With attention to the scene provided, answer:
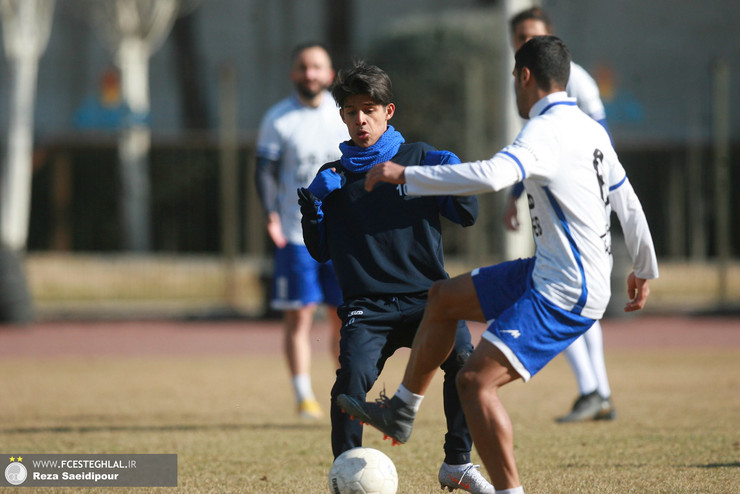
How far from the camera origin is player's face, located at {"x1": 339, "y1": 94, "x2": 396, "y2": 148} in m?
4.61

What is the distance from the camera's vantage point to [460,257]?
17.0 meters

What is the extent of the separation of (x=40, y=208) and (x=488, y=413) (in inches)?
677

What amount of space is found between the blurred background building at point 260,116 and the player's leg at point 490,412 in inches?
389

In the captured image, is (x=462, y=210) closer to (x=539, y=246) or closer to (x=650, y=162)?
(x=539, y=246)

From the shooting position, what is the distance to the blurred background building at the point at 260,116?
1620 centimetres

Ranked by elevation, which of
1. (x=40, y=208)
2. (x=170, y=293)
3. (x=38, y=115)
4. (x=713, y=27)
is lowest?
(x=170, y=293)

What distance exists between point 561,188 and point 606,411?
122 inches

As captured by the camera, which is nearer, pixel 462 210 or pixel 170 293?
pixel 462 210

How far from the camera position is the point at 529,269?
13.6 ft

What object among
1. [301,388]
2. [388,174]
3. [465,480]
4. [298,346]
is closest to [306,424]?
[301,388]

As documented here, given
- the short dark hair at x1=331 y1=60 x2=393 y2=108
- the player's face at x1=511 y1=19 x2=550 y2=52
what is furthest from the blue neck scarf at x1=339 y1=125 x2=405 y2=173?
the player's face at x1=511 y1=19 x2=550 y2=52

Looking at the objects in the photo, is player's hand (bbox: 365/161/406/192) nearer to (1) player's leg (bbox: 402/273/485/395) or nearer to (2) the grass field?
(1) player's leg (bbox: 402/273/485/395)

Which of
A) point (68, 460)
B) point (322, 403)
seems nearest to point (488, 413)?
point (68, 460)

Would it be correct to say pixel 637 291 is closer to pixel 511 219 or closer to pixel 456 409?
pixel 456 409
